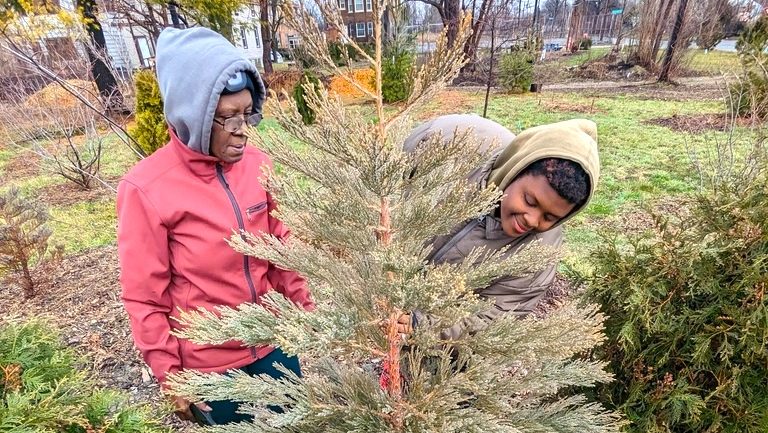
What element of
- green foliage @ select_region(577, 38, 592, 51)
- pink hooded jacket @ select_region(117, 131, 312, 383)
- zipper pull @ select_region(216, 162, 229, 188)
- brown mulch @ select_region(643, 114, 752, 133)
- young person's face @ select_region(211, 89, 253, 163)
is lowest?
brown mulch @ select_region(643, 114, 752, 133)

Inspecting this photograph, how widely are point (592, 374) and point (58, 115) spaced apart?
9.34 metres

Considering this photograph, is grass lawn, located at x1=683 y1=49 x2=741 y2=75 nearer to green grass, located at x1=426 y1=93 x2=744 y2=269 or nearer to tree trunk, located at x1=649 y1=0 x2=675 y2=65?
tree trunk, located at x1=649 y1=0 x2=675 y2=65

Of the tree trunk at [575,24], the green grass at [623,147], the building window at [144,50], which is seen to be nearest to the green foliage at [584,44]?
the tree trunk at [575,24]

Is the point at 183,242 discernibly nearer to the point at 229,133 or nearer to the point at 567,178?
the point at 229,133

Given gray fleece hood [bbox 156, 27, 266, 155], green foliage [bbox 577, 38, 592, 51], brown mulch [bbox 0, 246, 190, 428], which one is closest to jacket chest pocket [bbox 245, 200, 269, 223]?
gray fleece hood [bbox 156, 27, 266, 155]

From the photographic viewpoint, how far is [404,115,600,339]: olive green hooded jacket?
1.51 m

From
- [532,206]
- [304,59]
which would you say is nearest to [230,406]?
[532,206]

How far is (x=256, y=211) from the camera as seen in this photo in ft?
6.11

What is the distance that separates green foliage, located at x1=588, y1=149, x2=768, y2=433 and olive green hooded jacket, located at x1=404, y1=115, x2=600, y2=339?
442mm

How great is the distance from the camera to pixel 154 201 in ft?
5.29

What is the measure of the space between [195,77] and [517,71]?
648 inches

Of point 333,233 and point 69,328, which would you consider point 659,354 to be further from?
point 69,328

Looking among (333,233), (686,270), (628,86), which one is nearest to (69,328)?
(333,233)

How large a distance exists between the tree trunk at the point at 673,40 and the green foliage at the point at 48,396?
66.3 ft
